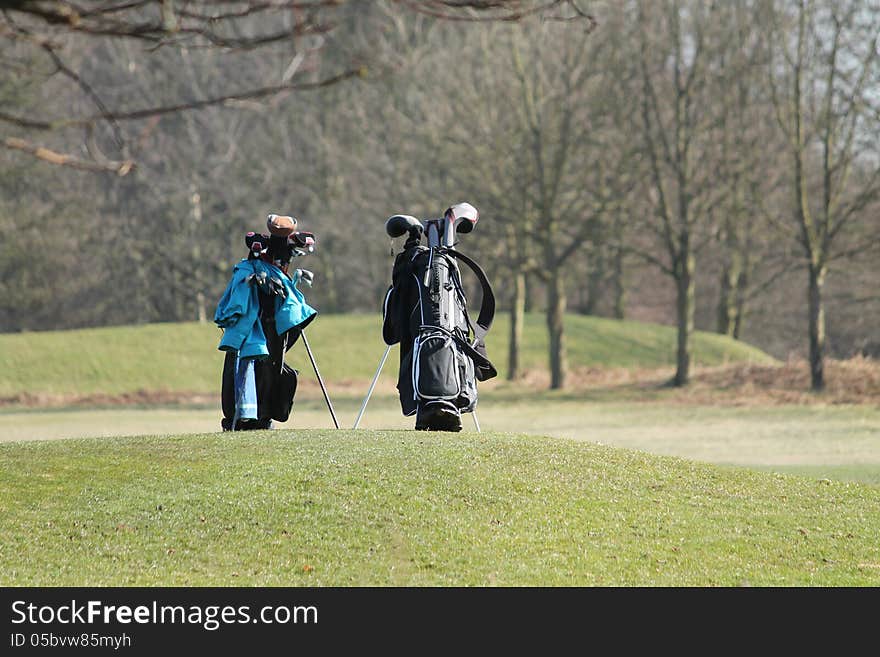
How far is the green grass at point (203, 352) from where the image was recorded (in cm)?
3444

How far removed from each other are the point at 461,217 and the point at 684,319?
2043 cm

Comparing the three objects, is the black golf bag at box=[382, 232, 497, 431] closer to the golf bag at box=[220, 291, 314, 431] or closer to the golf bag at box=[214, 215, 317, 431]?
the golf bag at box=[214, 215, 317, 431]

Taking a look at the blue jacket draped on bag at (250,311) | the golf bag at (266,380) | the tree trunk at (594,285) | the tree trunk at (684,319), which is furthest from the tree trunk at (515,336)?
the blue jacket draped on bag at (250,311)

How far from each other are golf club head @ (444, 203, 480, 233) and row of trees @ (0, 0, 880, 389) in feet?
16.0

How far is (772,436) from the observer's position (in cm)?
2133

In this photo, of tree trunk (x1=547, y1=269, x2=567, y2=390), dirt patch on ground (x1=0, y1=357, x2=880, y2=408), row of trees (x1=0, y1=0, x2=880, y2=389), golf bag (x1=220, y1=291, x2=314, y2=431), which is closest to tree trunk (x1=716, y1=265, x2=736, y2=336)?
row of trees (x1=0, y1=0, x2=880, y2=389)

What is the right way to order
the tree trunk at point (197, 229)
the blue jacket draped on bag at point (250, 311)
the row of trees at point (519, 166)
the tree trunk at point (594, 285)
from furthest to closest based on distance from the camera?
1. the tree trunk at point (197, 229)
2. the tree trunk at point (594, 285)
3. the row of trees at point (519, 166)
4. the blue jacket draped on bag at point (250, 311)

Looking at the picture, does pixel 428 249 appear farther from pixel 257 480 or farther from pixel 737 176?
pixel 737 176

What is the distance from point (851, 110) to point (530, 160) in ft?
28.8

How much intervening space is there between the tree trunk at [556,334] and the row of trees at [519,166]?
70mm

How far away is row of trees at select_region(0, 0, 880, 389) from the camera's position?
32.1m

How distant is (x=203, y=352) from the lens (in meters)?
37.6

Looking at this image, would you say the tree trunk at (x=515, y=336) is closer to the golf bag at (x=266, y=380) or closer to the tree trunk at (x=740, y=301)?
the tree trunk at (x=740, y=301)

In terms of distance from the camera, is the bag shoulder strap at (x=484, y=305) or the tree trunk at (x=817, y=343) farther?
the tree trunk at (x=817, y=343)
